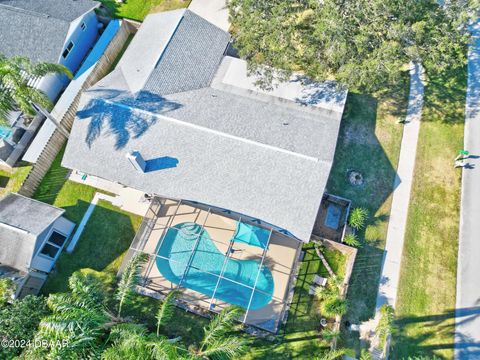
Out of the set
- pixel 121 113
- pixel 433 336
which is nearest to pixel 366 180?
pixel 433 336

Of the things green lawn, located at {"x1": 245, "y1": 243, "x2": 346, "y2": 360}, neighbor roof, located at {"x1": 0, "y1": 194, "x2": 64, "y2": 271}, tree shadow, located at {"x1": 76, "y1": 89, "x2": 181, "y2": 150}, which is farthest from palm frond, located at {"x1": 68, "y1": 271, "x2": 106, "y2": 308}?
green lawn, located at {"x1": 245, "y1": 243, "x2": 346, "y2": 360}

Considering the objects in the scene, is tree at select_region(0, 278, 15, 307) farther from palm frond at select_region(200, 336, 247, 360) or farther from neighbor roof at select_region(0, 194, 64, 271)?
palm frond at select_region(200, 336, 247, 360)

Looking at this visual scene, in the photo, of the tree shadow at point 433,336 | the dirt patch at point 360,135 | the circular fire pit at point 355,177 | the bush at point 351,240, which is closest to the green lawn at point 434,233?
the tree shadow at point 433,336

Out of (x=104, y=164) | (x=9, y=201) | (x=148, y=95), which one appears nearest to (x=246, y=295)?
(x=104, y=164)

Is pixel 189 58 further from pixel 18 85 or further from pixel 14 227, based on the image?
pixel 14 227

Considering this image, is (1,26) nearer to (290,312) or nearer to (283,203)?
(283,203)

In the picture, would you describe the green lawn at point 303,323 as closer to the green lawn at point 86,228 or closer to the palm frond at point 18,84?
the green lawn at point 86,228
